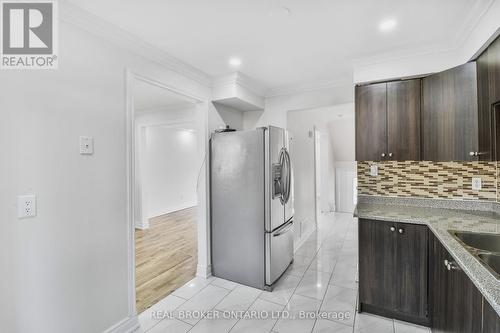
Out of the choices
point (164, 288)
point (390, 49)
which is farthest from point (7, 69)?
point (390, 49)

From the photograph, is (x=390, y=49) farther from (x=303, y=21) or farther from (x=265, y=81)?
(x=265, y=81)

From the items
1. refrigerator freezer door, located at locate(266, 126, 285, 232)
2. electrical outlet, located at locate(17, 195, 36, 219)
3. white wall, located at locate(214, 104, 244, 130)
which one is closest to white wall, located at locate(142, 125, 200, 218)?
white wall, located at locate(214, 104, 244, 130)

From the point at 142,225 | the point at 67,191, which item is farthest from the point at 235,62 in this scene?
the point at 142,225

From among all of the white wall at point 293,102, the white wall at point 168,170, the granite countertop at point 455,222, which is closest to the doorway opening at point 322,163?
the white wall at point 293,102

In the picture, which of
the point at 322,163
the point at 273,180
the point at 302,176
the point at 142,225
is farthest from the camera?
the point at 322,163

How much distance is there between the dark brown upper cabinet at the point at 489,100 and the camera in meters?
1.72

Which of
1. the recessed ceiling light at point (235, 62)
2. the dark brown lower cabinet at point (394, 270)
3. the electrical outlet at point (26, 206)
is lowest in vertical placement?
the dark brown lower cabinet at point (394, 270)

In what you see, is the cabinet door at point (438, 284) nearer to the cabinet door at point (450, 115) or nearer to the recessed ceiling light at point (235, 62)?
the cabinet door at point (450, 115)

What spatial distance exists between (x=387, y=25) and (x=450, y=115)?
939 mm

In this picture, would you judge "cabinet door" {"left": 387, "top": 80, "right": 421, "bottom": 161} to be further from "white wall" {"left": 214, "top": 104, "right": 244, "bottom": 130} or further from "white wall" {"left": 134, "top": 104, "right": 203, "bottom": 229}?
"white wall" {"left": 134, "top": 104, "right": 203, "bottom": 229}

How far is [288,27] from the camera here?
2002 mm

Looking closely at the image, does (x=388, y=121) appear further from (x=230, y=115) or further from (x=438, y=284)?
(x=230, y=115)

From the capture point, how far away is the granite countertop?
1.06 meters

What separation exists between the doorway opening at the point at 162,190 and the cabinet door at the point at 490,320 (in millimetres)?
2279
